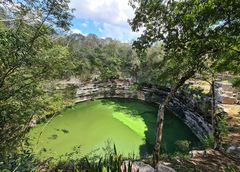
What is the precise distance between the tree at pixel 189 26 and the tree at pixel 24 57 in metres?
2.01

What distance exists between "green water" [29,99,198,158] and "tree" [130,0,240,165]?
17.3 ft

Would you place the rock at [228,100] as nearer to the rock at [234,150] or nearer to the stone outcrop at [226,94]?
the stone outcrop at [226,94]

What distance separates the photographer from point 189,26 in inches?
147

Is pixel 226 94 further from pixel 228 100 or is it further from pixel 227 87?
pixel 227 87

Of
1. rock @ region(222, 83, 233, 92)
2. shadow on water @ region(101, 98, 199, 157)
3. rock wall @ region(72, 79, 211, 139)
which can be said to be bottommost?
shadow on water @ region(101, 98, 199, 157)

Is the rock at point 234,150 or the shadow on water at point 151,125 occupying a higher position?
the shadow on water at point 151,125

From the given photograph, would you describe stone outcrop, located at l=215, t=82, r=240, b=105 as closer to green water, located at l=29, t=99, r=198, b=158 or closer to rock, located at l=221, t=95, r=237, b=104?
rock, located at l=221, t=95, r=237, b=104

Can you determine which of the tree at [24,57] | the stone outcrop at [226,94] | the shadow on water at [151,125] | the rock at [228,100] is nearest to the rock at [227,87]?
the stone outcrop at [226,94]

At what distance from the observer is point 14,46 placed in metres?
4.88

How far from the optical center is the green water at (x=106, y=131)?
1125cm

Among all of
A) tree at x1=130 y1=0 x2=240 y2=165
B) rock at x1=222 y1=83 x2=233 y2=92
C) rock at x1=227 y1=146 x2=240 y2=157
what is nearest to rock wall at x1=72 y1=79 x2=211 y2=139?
rock at x1=222 y1=83 x2=233 y2=92

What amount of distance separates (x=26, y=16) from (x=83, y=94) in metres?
15.7

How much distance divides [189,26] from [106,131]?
10997mm

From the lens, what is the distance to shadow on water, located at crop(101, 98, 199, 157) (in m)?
11.9
